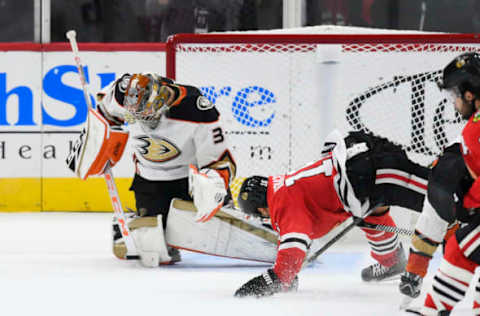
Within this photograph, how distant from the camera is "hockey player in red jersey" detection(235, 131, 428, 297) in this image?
276cm

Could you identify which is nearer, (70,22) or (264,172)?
(264,172)

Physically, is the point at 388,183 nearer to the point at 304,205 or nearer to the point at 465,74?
the point at 304,205

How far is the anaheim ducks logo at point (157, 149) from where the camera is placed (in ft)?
10.8

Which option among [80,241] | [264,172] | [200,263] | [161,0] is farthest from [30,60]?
[200,263]

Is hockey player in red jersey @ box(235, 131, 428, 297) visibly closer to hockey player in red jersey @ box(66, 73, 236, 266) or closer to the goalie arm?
the goalie arm

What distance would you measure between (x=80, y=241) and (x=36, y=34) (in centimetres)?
180

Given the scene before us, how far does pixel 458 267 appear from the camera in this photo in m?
1.94

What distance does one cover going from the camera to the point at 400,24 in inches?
217

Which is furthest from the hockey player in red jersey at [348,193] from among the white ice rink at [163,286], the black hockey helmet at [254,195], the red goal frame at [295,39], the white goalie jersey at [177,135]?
the red goal frame at [295,39]

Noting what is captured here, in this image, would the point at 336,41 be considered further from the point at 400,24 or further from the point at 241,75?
the point at 400,24

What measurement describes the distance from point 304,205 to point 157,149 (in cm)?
78

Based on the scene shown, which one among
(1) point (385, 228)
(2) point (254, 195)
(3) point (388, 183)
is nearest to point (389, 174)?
(3) point (388, 183)

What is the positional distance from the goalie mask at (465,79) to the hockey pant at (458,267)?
0.84ft

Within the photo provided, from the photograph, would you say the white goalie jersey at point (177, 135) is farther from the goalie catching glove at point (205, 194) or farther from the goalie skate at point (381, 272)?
the goalie skate at point (381, 272)
